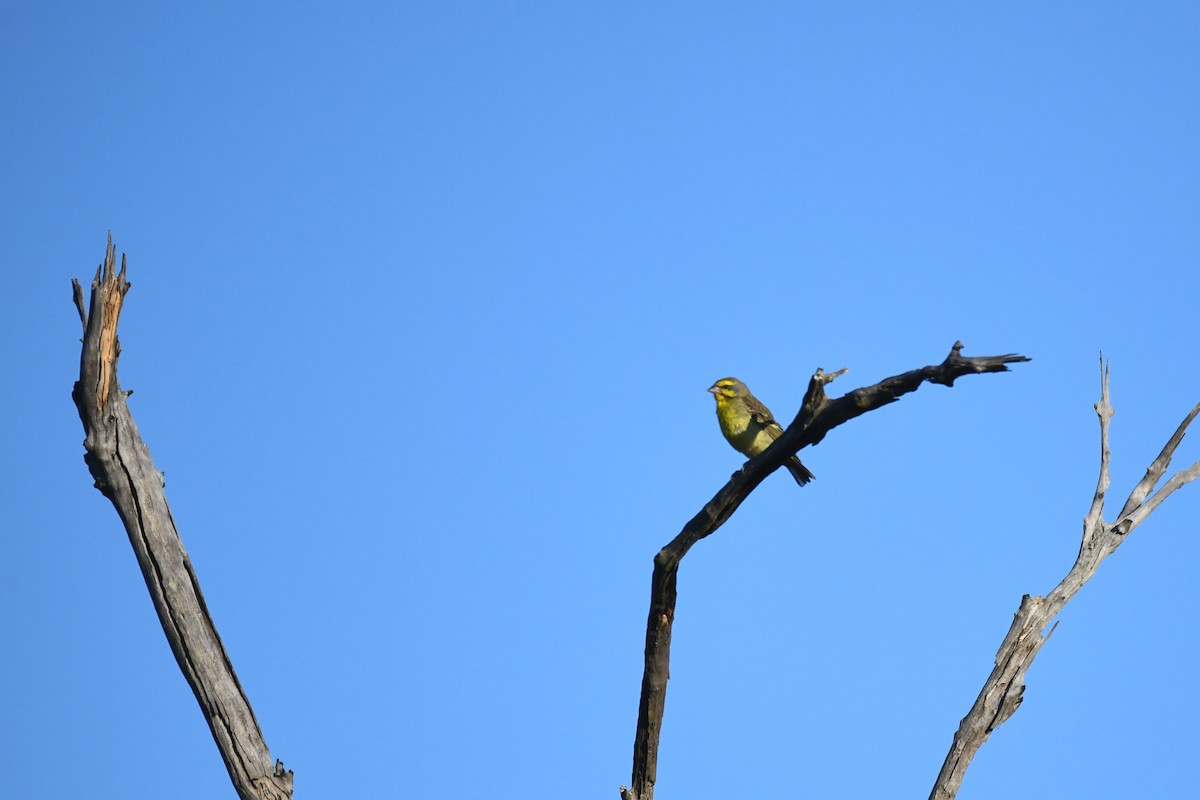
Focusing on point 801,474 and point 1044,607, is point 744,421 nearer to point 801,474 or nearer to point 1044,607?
point 801,474

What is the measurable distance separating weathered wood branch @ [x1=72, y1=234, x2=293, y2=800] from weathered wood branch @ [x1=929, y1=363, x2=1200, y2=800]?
4.58 m

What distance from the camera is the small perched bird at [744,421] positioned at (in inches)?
485

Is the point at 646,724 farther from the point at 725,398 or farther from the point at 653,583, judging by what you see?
the point at 725,398

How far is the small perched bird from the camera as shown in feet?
40.4

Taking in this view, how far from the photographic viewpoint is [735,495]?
7801 mm

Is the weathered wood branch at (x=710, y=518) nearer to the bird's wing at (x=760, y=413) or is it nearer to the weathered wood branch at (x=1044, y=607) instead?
the weathered wood branch at (x=1044, y=607)

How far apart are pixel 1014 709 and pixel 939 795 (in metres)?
0.81

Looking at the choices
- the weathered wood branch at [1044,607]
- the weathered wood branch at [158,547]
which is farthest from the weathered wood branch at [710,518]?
the weathered wood branch at [158,547]

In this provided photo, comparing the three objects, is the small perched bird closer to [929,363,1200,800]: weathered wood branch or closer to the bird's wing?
the bird's wing

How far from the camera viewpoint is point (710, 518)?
783 cm

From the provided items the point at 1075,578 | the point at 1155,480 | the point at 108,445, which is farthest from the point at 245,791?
the point at 1155,480

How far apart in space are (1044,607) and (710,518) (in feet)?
8.39

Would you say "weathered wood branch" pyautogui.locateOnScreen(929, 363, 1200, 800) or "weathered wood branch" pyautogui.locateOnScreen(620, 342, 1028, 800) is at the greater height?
"weathered wood branch" pyautogui.locateOnScreen(620, 342, 1028, 800)

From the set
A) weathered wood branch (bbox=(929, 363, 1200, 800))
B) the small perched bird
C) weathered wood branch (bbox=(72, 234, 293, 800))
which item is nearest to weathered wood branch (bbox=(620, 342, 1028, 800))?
weathered wood branch (bbox=(929, 363, 1200, 800))
